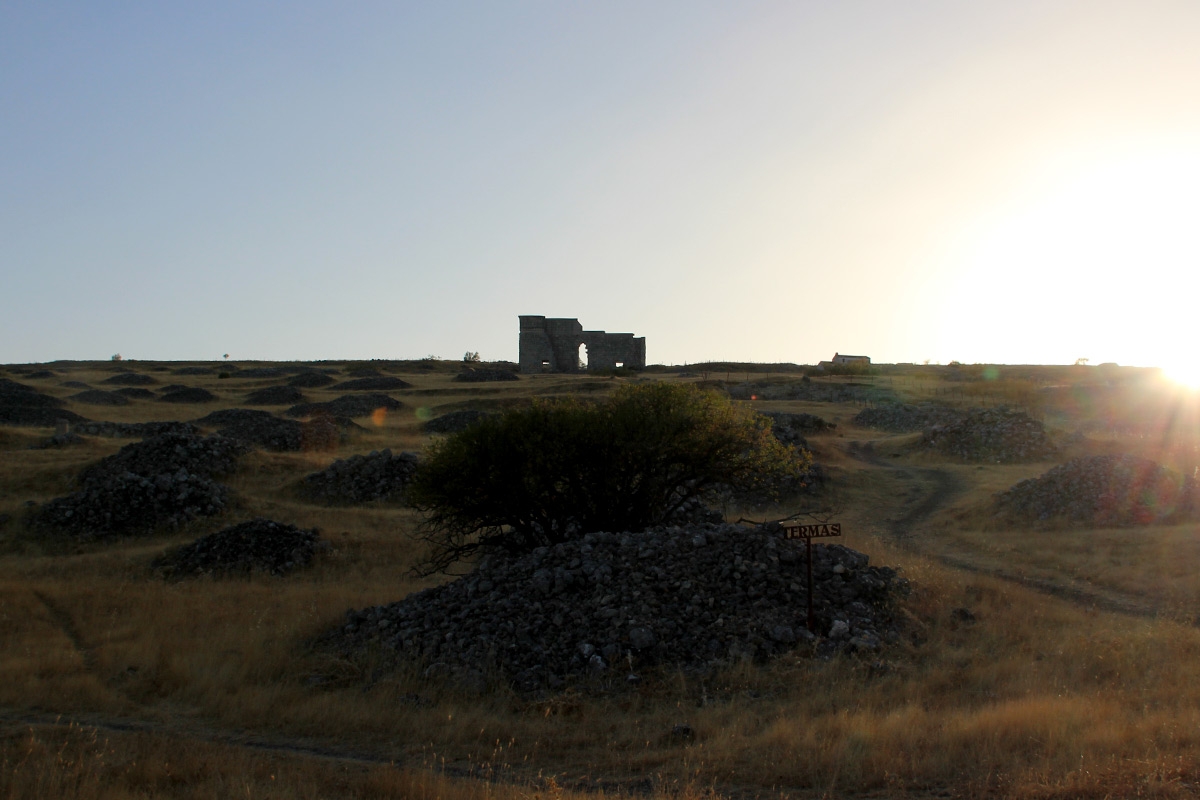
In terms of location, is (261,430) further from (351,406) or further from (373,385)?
(373,385)

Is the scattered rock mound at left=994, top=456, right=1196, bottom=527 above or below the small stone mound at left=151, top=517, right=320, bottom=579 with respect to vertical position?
above

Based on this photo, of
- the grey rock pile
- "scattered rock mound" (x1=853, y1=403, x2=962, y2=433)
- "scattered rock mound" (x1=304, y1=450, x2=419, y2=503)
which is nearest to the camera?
the grey rock pile

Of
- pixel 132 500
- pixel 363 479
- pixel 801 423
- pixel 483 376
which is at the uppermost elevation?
pixel 483 376

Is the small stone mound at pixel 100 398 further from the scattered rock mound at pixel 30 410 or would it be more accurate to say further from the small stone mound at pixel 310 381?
the small stone mound at pixel 310 381

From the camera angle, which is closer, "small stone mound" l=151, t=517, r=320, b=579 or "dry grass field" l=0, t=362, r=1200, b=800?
"dry grass field" l=0, t=362, r=1200, b=800

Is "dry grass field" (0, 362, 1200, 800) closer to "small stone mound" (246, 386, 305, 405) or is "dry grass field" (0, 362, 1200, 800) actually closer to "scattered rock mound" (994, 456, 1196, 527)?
"scattered rock mound" (994, 456, 1196, 527)

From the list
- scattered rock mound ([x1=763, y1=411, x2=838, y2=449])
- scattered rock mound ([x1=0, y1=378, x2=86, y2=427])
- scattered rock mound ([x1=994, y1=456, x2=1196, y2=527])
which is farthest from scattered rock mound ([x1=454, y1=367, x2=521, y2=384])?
scattered rock mound ([x1=994, y1=456, x2=1196, y2=527])

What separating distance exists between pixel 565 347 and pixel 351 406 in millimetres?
22032

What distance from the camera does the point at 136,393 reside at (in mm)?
52219

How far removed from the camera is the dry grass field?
7016mm

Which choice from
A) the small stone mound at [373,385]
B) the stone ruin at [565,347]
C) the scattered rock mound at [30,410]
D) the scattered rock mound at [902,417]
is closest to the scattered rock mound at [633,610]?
the scattered rock mound at [902,417]

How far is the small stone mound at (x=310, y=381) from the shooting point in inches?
2312

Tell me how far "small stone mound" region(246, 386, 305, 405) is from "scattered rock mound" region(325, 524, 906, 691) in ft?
130

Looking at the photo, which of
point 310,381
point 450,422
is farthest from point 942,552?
point 310,381
